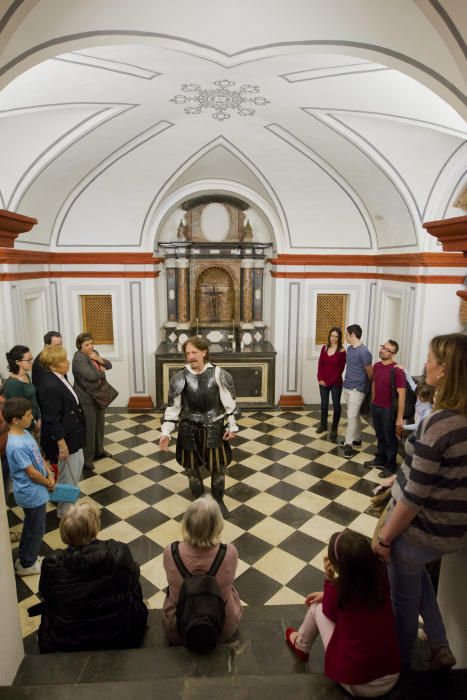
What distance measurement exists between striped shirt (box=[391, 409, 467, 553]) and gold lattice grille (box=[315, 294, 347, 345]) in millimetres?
5906

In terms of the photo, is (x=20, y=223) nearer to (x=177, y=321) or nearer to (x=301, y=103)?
(x=301, y=103)

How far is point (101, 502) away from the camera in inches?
172

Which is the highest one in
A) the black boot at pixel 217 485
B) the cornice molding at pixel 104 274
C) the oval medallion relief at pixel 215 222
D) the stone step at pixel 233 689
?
the oval medallion relief at pixel 215 222

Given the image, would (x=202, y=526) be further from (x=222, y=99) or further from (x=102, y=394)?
(x=222, y=99)

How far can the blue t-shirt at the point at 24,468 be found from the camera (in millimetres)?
2900

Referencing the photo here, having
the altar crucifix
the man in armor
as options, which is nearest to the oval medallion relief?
the altar crucifix

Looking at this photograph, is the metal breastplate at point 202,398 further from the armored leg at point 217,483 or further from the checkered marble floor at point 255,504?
the checkered marble floor at point 255,504

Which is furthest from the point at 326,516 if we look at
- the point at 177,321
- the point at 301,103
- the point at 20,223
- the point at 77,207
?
the point at 77,207

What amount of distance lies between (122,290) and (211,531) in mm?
5754

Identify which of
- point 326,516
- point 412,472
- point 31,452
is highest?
point 412,472

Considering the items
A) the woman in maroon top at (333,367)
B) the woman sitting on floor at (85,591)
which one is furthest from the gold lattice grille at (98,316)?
the woman sitting on floor at (85,591)

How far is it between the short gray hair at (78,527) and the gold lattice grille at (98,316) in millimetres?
5601

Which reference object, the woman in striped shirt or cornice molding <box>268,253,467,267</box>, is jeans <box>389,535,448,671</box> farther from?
cornice molding <box>268,253,467,267</box>

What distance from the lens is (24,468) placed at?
2922 millimetres
